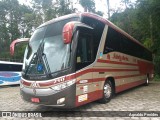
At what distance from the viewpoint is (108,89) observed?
28.3ft

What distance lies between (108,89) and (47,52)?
11.0ft

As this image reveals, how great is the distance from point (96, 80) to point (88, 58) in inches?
37.1

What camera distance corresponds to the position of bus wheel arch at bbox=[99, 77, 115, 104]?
8258 mm

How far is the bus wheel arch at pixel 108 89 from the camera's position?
27.1ft

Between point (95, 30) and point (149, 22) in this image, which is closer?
point (95, 30)

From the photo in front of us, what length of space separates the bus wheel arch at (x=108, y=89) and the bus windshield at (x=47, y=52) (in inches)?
107

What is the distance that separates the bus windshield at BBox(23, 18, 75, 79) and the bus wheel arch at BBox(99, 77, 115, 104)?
271 cm

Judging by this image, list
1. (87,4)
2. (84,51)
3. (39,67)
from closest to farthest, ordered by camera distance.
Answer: (39,67), (84,51), (87,4)

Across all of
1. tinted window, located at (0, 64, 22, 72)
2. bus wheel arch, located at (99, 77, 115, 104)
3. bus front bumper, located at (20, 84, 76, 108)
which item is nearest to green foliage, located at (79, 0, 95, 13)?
tinted window, located at (0, 64, 22, 72)

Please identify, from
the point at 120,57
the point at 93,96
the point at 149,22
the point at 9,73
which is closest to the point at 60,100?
the point at 93,96

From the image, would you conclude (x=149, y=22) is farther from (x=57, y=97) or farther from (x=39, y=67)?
(x=57, y=97)

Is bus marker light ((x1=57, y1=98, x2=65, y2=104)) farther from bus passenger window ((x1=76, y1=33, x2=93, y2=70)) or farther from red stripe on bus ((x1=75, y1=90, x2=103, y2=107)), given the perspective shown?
bus passenger window ((x1=76, y1=33, x2=93, y2=70))

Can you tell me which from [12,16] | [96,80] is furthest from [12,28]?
[96,80]

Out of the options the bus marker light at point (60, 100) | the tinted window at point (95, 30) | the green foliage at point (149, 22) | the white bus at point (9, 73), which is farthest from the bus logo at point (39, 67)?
the white bus at point (9, 73)
